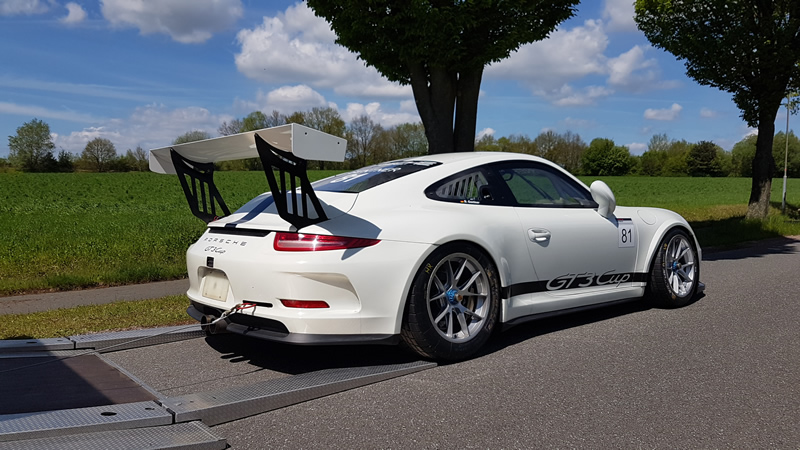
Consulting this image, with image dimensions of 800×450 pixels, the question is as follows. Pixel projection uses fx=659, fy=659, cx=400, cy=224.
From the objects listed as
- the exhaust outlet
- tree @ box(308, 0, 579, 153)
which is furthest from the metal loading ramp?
tree @ box(308, 0, 579, 153)

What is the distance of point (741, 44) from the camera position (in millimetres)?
15469

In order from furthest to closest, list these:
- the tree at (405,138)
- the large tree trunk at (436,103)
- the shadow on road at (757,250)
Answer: the tree at (405,138)
the large tree trunk at (436,103)
the shadow on road at (757,250)

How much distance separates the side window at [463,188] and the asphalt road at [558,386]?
1.11m

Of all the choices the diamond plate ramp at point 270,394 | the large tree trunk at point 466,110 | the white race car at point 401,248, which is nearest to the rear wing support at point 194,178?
the white race car at point 401,248

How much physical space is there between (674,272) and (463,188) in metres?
2.57

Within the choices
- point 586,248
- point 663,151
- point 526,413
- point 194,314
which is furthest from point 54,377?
point 663,151

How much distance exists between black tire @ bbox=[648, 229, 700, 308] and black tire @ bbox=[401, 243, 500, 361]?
2.07m

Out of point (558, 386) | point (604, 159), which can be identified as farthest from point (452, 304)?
point (604, 159)

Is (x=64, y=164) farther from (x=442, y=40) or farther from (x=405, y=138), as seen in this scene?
(x=442, y=40)

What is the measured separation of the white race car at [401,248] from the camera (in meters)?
3.94

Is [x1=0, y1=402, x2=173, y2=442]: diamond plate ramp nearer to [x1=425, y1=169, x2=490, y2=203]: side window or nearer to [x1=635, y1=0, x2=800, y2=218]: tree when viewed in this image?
[x1=425, y1=169, x2=490, y2=203]: side window

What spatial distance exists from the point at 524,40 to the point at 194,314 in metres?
7.20

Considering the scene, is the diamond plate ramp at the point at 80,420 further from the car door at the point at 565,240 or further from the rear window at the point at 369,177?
the car door at the point at 565,240

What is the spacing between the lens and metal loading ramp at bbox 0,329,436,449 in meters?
2.96
